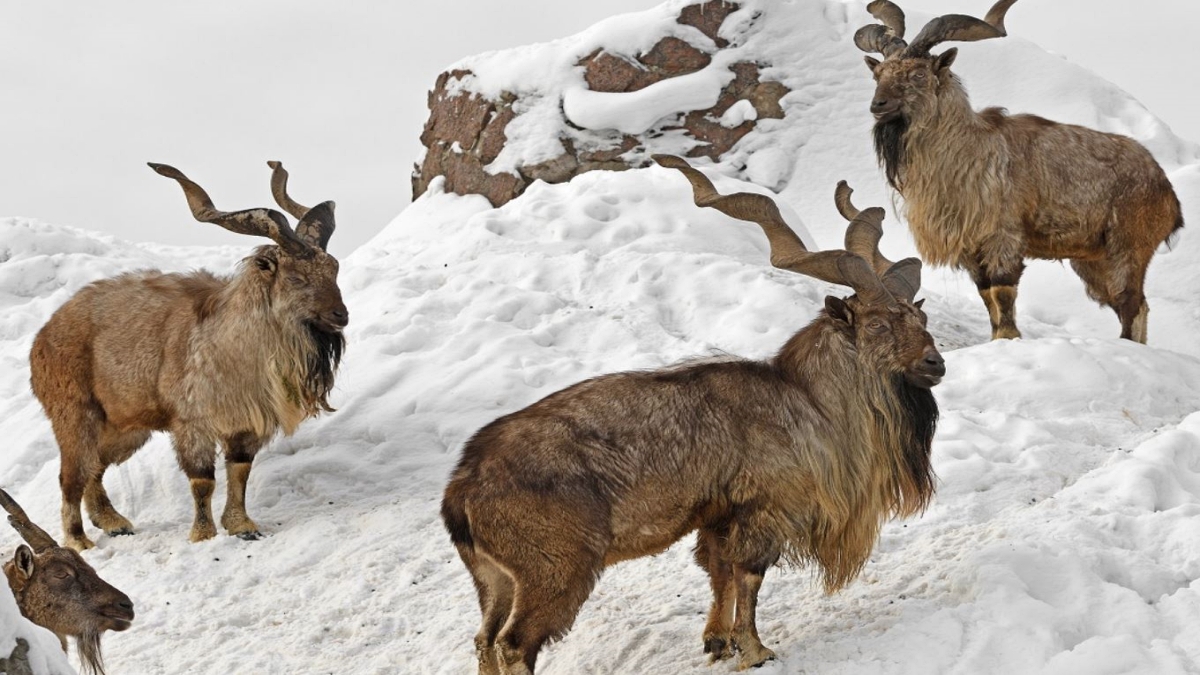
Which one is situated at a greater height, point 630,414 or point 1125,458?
point 630,414

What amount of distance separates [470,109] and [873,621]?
12.0 m

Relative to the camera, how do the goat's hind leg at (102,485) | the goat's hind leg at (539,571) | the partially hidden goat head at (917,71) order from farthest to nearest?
the partially hidden goat head at (917,71), the goat's hind leg at (102,485), the goat's hind leg at (539,571)

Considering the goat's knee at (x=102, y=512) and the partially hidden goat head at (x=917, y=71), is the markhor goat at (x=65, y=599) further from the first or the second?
the partially hidden goat head at (x=917, y=71)

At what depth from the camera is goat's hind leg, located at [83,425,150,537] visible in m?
9.56

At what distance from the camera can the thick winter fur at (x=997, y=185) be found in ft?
34.4

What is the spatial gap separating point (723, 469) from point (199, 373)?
436 centimetres

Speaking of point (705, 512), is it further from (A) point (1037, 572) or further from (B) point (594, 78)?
(B) point (594, 78)

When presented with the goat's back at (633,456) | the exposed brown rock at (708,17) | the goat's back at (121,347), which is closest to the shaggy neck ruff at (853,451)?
the goat's back at (633,456)

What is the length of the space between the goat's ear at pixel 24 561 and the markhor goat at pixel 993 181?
21.7ft

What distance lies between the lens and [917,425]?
6742mm

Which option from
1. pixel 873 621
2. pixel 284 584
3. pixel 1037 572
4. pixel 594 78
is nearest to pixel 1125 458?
pixel 1037 572

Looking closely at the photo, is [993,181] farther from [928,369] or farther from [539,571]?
[539,571]

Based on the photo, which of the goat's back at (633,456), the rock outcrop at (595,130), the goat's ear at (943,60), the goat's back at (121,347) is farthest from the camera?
the rock outcrop at (595,130)

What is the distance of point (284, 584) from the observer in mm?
8289
